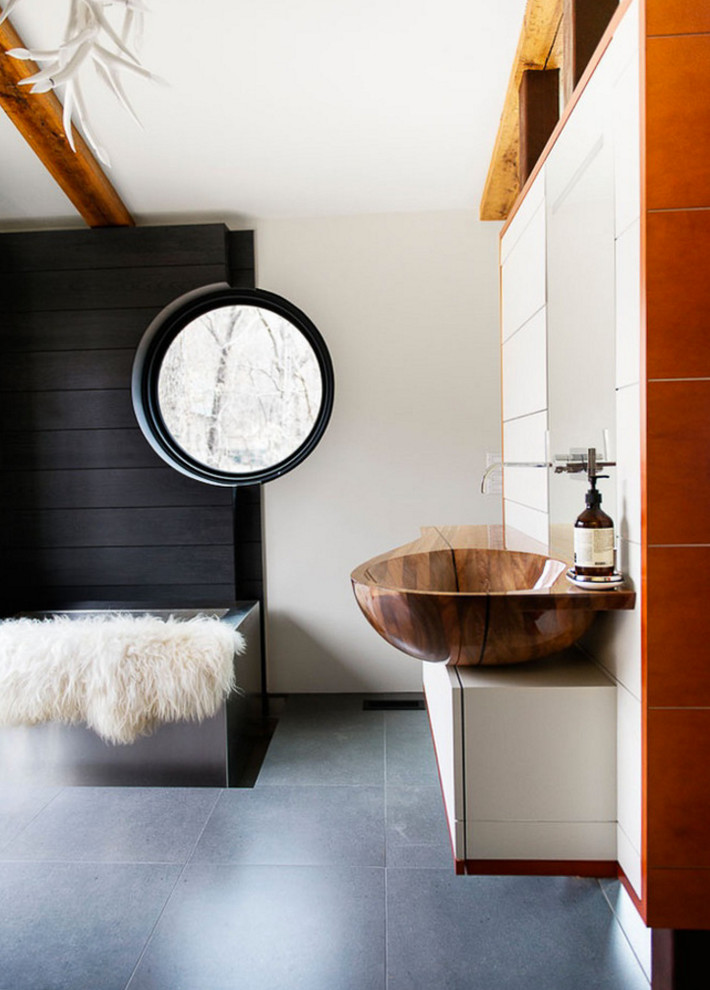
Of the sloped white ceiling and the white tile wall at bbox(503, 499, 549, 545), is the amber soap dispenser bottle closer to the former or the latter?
the white tile wall at bbox(503, 499, 549, 545)

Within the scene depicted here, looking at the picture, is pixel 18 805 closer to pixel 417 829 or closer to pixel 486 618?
pixel 417 829

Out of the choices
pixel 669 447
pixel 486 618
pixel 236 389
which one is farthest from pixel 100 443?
pixel 669 447

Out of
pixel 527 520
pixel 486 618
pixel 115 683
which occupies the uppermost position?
pixel 527 520

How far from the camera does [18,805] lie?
2.25 m

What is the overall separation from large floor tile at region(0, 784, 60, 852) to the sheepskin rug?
24 cm

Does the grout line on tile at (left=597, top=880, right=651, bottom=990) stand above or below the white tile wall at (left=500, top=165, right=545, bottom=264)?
below

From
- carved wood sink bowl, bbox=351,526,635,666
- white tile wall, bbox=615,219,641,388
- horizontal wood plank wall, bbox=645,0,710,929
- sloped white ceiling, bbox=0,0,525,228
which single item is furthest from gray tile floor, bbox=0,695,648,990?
sloped white ceiling, bbox=0,0,525,228

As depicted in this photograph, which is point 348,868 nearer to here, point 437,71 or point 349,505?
point 349,505

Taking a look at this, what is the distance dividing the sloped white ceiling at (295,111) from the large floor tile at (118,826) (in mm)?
2167

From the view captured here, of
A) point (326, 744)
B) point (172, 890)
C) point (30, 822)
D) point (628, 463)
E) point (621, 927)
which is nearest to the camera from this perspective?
point (628, 463)

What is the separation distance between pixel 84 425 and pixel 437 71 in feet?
6.92

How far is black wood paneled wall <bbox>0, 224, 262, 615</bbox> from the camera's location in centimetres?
305

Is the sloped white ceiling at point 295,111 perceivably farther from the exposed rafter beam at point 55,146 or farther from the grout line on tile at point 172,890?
the grout line on tile at point 172,890

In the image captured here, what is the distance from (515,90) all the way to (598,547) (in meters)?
1.80
